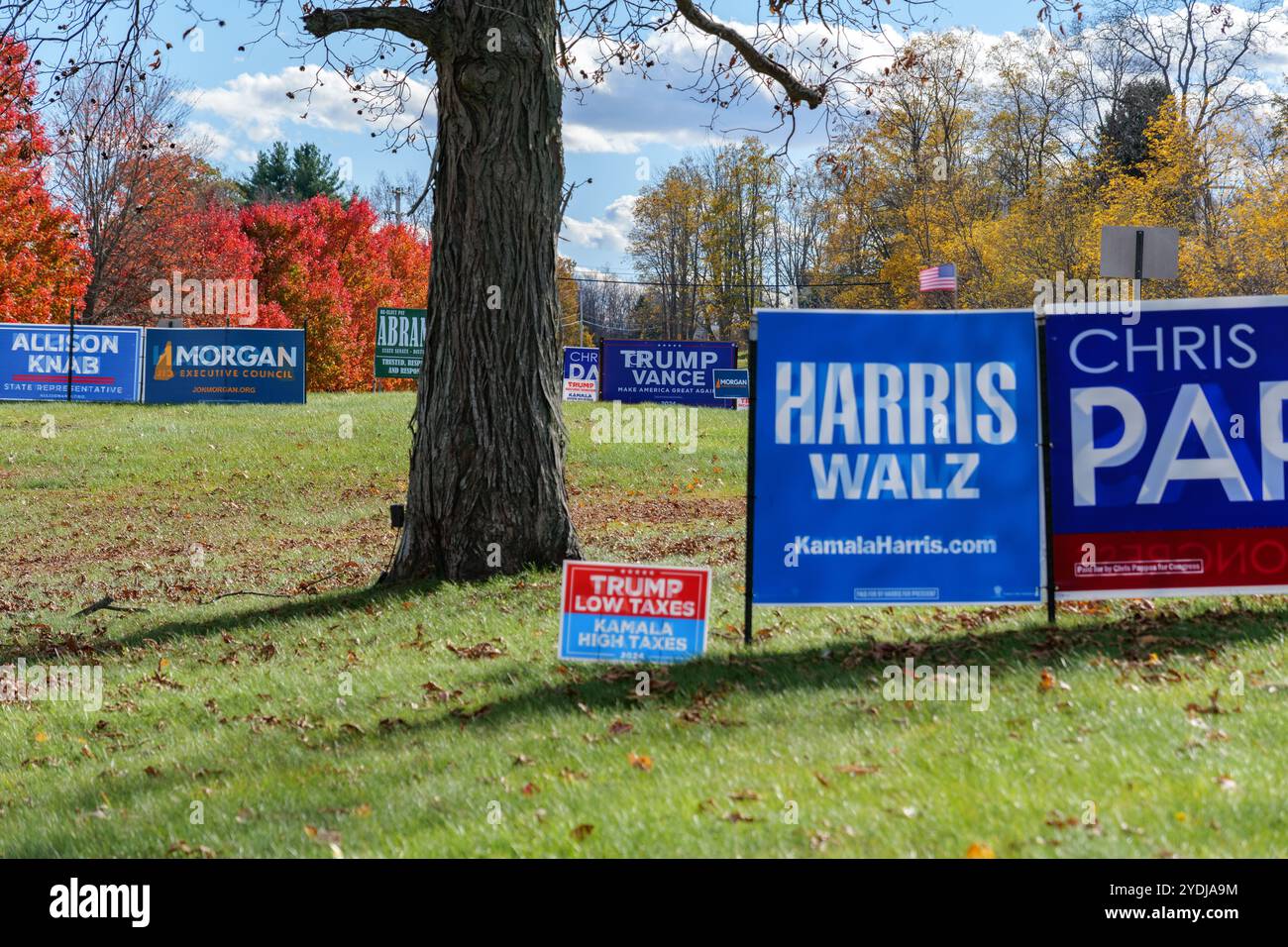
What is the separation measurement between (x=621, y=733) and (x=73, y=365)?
2686cm

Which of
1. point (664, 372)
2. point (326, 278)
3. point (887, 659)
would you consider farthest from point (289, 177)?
point (887, 659)

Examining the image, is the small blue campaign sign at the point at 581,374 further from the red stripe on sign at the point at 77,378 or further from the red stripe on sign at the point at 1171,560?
the red stripe on sign at the point at 1171,560

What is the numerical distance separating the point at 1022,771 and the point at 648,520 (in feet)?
34.9

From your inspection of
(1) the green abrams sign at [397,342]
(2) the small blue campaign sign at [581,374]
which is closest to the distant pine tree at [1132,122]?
(2) the small blue campaign sign at [581,374]

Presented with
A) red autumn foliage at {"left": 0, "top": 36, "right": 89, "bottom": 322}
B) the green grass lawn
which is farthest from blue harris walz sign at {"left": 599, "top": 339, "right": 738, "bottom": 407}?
the green grass lawn

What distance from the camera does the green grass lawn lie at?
14.2 ft

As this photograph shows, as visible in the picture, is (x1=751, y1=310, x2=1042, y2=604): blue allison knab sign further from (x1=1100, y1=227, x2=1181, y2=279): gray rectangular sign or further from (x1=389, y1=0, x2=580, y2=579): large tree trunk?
(x1=1100, y1=227, x2=1181, y2=279): gray rectangular sign

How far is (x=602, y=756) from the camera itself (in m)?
5.37

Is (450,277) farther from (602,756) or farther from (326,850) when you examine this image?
(326,850)

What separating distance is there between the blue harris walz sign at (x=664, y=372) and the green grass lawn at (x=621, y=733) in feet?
71.8

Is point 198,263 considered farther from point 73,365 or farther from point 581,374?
point 581,374

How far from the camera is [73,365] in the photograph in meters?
28.5

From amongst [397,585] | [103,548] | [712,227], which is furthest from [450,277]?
[712,227]

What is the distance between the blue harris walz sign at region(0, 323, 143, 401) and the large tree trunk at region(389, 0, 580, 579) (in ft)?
71.0
